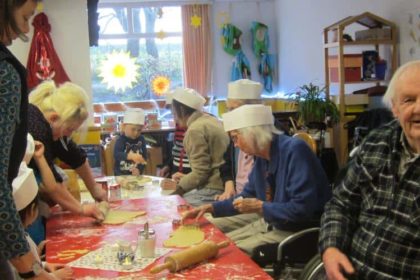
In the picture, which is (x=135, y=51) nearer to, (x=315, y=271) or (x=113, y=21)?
(x=113, y=21)

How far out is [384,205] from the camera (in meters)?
1.88

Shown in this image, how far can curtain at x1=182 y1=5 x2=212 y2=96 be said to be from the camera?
27.5 ft

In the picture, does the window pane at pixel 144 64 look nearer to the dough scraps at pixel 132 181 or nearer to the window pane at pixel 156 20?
the window pane at pixel 156 20

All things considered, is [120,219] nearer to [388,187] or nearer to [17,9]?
[388,187]

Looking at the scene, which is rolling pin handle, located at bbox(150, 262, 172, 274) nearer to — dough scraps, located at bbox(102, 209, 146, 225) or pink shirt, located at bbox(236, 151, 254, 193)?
dough scraps, located at bbox(102, 209, 146, 225)

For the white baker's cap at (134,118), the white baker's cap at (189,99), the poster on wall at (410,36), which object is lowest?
the white baker's cap at (134,118)

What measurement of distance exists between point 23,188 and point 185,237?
0.81 meters

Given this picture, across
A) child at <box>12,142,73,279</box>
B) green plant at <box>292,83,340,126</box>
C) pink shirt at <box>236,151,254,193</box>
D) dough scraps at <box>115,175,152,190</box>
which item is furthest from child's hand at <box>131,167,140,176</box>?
child at <box>12,142,73,279</box>

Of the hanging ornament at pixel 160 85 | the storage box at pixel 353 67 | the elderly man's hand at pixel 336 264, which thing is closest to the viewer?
the elderly man's hand at pixel 336 264

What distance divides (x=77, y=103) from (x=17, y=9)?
146 cm

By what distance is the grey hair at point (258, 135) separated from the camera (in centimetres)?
259

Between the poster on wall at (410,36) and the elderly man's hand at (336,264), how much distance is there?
3.14 metres

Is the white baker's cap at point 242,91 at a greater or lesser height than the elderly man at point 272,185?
greater

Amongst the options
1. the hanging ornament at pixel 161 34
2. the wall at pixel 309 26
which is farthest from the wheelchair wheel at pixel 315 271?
the hanging ornament at pixel 161 34
